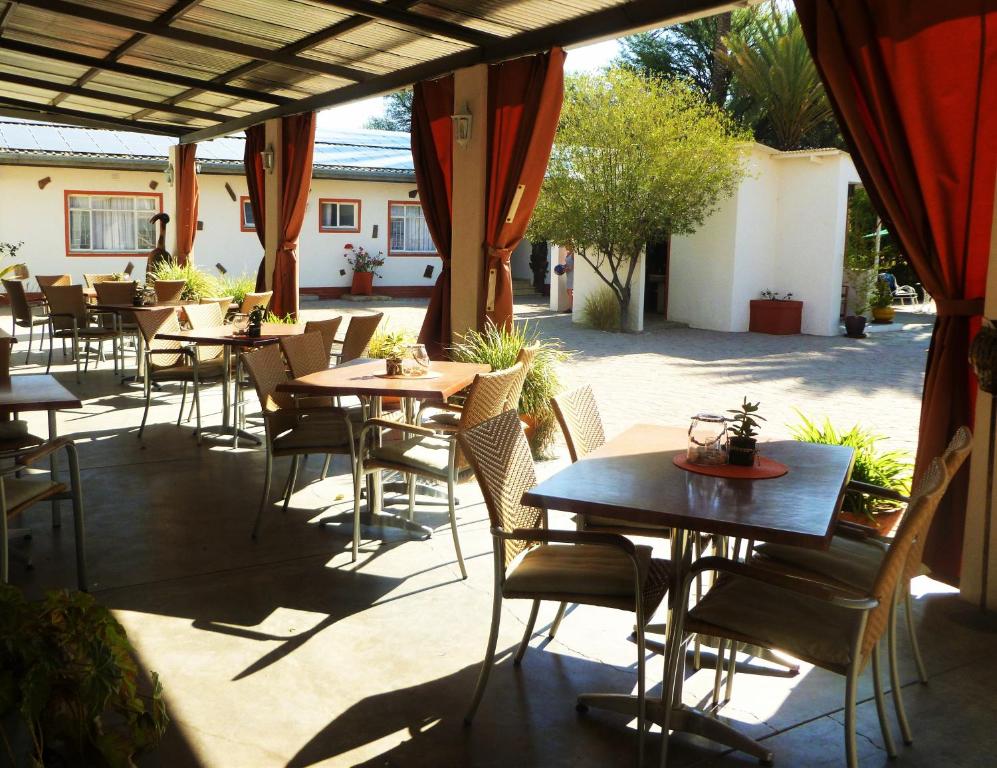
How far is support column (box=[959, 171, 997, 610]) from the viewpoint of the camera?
12.4 feet

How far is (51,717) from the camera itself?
163 cm

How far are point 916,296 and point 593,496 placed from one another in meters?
19.2

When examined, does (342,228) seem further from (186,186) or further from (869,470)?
(869,470)

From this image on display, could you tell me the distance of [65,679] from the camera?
1.64 metres

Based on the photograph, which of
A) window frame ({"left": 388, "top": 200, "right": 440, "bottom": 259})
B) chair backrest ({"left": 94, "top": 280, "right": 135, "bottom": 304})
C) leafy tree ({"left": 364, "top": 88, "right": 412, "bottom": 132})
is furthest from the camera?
leafy tree ({"left": 364, "top": 88, "right": 412, "bottom": 132})

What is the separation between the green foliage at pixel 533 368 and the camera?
627 centimetres

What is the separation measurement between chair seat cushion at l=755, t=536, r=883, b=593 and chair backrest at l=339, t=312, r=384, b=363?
3662 millimetres

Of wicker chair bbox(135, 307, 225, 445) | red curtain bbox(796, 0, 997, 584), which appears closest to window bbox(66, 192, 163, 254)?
wicker chair bbox(135, 307, 225, 445)

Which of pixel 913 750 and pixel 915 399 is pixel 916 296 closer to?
pixel 915 399

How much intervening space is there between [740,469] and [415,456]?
5.87 ft

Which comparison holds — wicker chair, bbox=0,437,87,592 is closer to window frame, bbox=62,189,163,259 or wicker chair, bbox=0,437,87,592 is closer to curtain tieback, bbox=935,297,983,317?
curtain tieback, bbox=935,297,983,317

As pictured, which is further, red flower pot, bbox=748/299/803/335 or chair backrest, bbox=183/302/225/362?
red flower pot, bbox=748/299/803/335

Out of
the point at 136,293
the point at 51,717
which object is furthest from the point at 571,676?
the point at 136,293

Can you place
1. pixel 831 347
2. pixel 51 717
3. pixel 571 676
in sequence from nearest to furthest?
pixel 51 717 → pixel 571 676 → pixel 831 347
